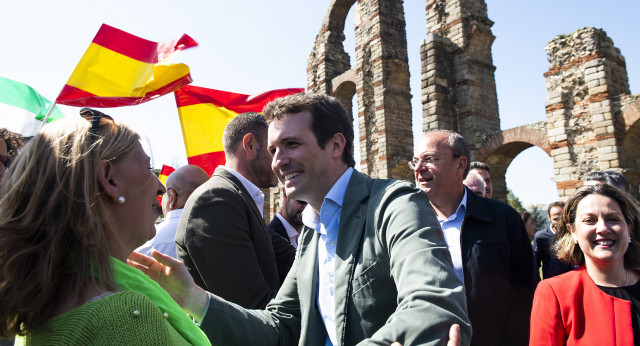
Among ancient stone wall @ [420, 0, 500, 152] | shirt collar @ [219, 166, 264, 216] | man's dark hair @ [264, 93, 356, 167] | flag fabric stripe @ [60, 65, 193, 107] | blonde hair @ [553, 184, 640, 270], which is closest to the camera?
man's dark hair @ [264, 93, 356, 167]

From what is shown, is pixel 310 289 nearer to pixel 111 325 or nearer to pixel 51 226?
pixel 111 325

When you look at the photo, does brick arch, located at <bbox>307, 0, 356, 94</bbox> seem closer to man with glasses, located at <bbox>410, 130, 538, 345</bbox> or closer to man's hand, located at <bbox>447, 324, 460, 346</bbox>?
Result: man with glasses, located at <bbox>410, 130, 538, 345</bbox>

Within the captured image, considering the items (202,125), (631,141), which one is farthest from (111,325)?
(631,141)

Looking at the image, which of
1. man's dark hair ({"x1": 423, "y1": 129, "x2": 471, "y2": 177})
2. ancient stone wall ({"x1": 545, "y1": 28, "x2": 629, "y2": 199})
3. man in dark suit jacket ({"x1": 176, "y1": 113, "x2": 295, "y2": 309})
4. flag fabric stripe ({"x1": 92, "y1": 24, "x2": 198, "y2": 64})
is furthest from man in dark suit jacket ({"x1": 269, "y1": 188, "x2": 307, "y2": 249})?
ancient stone wall ({"x1": 545, "y1": 28, "x2": 629, "y2": 199})

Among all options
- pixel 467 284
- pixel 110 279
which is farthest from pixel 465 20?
pixel 110 279

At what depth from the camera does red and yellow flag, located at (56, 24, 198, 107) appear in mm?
4957

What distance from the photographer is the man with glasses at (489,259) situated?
2.65 metres

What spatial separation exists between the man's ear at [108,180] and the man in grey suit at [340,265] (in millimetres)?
431

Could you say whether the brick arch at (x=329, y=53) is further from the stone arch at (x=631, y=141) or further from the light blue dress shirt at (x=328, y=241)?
the light blue dress shirt at (x=328, y=241)

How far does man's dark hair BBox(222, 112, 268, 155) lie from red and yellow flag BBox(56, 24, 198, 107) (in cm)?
245

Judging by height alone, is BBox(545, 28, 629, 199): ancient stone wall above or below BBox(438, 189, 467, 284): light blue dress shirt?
above

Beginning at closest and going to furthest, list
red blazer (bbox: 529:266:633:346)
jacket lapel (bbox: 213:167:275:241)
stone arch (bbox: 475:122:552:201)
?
red blazer (bbox: 529:266:633:346)
jacket lapel (bbox: 213:167:275:241)
stone arch (bbox: 475:122:552:201)

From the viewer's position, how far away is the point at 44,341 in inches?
42.4

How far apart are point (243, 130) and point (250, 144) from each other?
117mm
